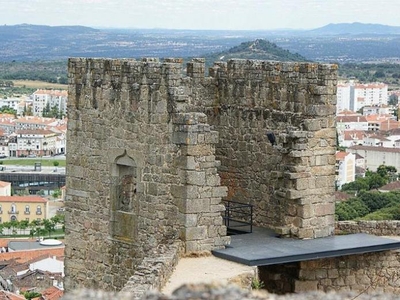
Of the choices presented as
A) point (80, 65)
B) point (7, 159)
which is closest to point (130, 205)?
point (80, 65)

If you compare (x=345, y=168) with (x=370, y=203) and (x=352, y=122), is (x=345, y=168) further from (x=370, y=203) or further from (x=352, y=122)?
(x=352, y=122)

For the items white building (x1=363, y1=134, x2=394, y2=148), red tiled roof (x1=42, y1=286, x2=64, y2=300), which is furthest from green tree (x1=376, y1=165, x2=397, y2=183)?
red tiled roof (x1=42, y1=286, x2=64, y2=300)

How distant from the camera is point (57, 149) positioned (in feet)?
635

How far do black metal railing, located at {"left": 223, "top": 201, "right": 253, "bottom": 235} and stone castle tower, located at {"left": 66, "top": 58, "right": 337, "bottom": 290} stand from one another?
0.14 metres

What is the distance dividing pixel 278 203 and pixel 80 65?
10.2ft

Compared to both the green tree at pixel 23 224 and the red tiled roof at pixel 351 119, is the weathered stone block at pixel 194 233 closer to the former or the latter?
the green tree at pixel 23 224

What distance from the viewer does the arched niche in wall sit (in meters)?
13.7

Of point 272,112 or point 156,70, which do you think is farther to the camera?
point 272,112

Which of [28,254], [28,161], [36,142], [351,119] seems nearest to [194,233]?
[28,254]

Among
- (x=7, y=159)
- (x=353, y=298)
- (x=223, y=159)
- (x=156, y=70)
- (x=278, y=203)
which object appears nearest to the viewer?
(x=353, y=298)

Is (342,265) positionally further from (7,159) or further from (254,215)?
(7,159)

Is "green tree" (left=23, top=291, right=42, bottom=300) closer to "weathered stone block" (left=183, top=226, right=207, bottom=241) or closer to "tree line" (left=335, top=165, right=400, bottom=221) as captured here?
"tree line" (left=335, top=165, right=400, bottom=221)

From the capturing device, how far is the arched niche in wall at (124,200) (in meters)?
13.7

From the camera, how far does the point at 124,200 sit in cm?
1398
